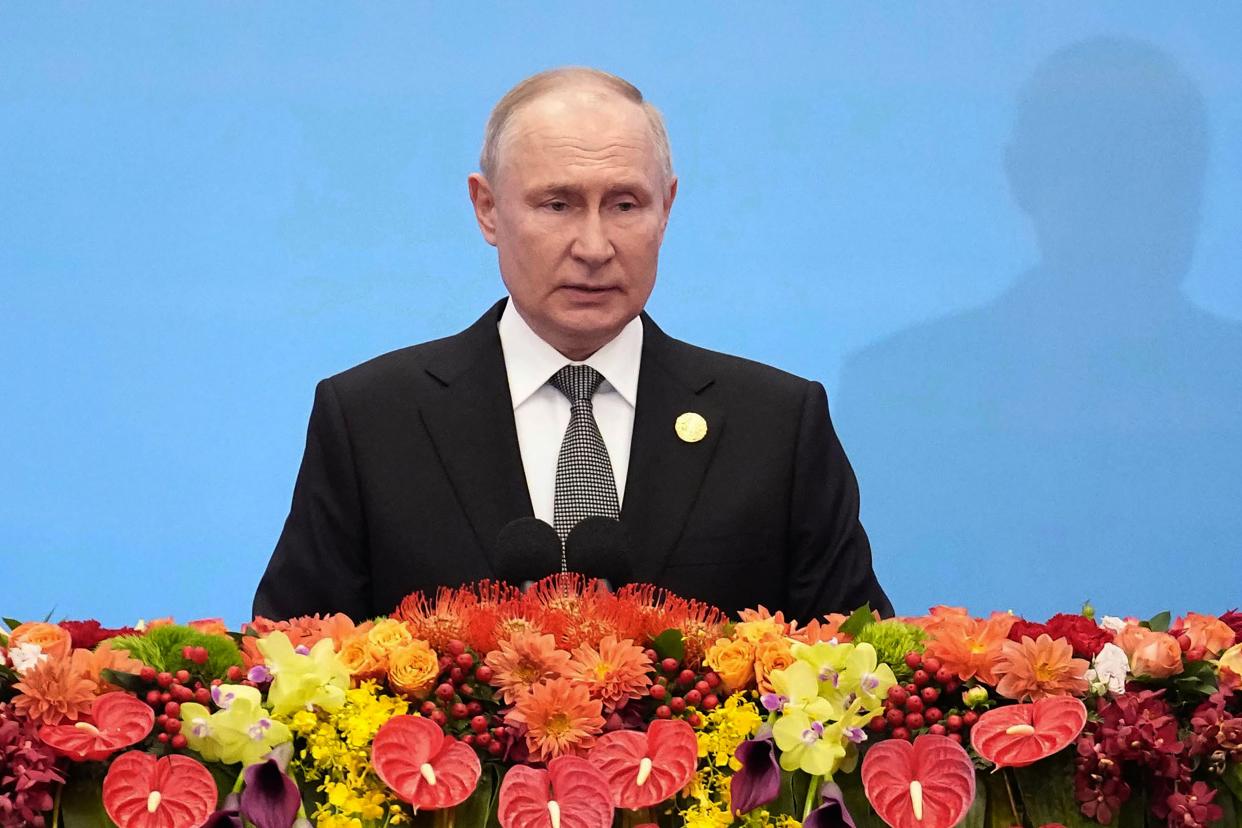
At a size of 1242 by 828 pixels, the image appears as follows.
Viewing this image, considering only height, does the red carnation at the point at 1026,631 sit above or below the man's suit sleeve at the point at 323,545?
below

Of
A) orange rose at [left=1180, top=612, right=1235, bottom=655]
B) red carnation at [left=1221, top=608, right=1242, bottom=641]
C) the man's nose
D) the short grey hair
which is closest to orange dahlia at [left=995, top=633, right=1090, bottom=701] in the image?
orange rose at [left=1180, top=612, right=1235, bottom=655]

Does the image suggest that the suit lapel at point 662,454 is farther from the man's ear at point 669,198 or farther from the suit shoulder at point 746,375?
the man's ear at point 669,198

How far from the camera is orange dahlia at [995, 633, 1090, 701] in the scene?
1.46m

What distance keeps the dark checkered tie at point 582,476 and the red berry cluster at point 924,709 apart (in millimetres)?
718

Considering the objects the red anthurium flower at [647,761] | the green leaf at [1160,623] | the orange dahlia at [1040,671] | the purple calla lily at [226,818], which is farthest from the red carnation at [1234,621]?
the purple calla lily at [226,818]

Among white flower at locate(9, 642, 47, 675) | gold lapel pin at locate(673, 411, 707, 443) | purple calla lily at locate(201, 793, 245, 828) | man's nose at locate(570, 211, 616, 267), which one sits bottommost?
purple calla lily at locate(201, 793, 245, 828)

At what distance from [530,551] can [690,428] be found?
731 mm

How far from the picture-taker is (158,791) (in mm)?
1401

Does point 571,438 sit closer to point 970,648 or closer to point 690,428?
point 690,428

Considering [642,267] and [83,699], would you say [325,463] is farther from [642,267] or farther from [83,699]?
[83,699]

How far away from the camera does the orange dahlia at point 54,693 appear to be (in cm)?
143

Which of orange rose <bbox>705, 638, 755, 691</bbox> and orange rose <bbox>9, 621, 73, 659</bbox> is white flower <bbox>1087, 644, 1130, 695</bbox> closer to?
orange rose <bbox>705, 638, 755, 691</bbox>

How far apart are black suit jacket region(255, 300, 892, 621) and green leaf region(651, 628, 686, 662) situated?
699 millimetres

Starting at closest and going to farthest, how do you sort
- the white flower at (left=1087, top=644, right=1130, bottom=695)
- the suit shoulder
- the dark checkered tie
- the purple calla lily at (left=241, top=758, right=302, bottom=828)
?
the purple calla lily at (left=241, top=758, right=302, bottom=828), the white flower at (left=1087, top=644, right=1130, bottom=695), the dark checkered tie, the suit shoulder
